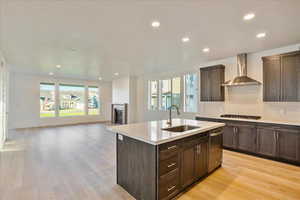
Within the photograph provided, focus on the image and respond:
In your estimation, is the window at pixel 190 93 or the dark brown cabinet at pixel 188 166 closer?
the dark brown cabinet at pixel 188 166

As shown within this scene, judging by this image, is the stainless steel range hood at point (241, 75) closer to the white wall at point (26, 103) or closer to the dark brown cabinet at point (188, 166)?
the dark brown cabinet at point (188, 166)

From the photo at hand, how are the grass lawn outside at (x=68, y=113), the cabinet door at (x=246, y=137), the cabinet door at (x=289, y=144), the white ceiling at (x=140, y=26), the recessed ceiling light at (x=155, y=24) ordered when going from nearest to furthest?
the white ceiling at (x=140, y=26)
the recessed ceiling light at (x=155, y=24)
the cabinet door at (x=289, y=144)
the cabinet door at (x=246, y=137)
the grass lawn outside at (x=68, y=113)

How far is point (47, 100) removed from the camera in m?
8.49

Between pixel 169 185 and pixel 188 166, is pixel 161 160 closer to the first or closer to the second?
pixel 169 185

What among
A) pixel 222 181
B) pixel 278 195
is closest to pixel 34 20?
pixel 222 181

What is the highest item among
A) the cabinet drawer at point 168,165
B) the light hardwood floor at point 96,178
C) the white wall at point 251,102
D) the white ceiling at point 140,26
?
the white ceiling at point 140,26

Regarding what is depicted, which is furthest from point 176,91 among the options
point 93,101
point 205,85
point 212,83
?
point 93,101

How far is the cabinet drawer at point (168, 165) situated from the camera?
199cm

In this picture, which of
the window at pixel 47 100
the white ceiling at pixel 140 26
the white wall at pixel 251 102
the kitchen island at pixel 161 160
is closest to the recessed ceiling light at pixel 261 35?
the white ceiling at pixel 140 26

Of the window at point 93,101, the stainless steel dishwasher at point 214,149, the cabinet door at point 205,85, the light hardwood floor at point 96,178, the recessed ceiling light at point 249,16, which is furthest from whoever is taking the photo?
the window at point 93,101

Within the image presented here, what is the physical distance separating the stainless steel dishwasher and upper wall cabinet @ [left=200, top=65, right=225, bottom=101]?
203 cm

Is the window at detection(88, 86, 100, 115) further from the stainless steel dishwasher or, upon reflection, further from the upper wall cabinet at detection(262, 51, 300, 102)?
the upper wall cabinet at detection(262, 51, 300, 102)

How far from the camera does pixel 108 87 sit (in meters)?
10.7

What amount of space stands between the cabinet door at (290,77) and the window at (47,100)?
9955 mm
